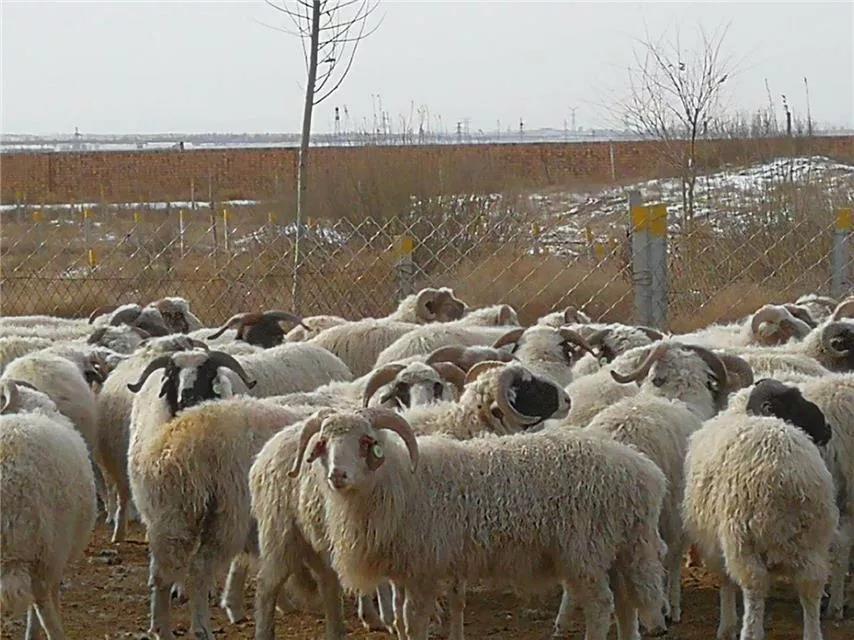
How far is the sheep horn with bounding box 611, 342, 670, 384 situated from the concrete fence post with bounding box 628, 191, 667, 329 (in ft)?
20.9

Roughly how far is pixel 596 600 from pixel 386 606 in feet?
5.28

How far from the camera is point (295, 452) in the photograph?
6453mm

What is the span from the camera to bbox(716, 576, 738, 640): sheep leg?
6.98 m

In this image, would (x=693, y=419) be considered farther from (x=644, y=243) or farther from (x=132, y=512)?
(x=644, y=243)

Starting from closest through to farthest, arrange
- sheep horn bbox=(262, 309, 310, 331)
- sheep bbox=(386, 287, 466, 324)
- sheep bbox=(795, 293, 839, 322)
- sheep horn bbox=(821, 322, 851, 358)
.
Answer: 1. sheep horn bbox=(821, 322, 851, 358)
2. sheep horn bbox=(262, 309, 310, 331)
3. sheep bbox=(795, 293, 839, 322)
4. sheep bbox=(386, 287, 466, 324)

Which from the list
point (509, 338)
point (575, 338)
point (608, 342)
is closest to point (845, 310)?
point (608, 342)

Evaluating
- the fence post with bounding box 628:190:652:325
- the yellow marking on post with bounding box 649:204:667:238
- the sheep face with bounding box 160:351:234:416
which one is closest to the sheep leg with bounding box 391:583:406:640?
the sheep face with bounding box 160:351:234:416

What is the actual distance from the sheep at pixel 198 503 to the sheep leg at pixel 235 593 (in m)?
0.54

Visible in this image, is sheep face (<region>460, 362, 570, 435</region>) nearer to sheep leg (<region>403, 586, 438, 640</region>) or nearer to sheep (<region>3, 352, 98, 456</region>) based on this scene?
sheep leg (<region>403, 586, 438, 640</region>)

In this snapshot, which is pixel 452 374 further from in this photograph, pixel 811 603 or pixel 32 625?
pixel 32 625

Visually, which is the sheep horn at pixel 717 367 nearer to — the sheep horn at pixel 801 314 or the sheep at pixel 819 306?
the sheep horn at pixel 801 314

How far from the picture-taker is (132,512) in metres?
9.93

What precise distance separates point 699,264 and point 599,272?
138 centimetres

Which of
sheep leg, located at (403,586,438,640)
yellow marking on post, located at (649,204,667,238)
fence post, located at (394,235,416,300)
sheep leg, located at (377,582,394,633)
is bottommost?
sheep leg, located at (377,582,394,633)
